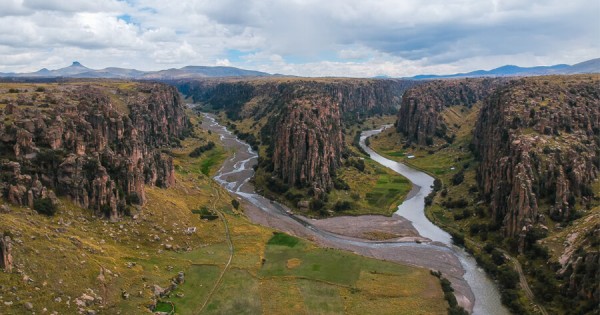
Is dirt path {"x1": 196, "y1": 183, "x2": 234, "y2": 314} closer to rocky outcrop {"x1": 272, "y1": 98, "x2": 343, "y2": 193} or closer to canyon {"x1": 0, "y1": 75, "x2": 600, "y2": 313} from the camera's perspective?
canyon {"x1": 0, "y1": 75, "x2": 600, "y2": 313}

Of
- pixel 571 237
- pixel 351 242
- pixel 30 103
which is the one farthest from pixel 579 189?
pixel 30 103

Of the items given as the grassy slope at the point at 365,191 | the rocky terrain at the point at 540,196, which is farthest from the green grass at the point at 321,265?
the grassy slope at the point at 365,191

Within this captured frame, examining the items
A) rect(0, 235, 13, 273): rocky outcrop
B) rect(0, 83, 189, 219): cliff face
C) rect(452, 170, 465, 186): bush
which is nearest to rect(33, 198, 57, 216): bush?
rect(0, 83, 189, 219): cliff face

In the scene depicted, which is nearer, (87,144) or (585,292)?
(585,292)

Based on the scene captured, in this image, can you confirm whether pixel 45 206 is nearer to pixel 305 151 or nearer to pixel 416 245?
pixel 416 245

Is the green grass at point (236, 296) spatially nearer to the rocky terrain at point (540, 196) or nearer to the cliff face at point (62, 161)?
the cliff face at point (62, 161)

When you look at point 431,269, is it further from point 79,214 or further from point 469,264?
point 79,214
